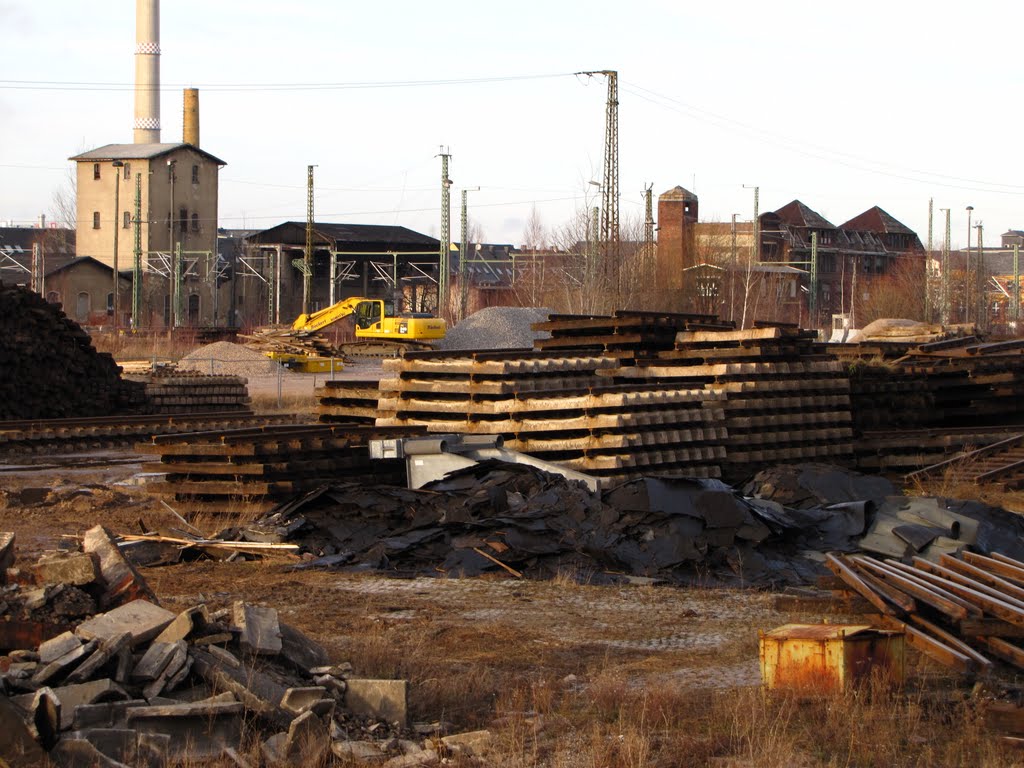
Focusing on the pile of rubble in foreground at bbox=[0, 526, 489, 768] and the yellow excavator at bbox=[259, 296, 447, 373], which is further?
the yellow excavator at bbox=[259, 296, 447, 373]

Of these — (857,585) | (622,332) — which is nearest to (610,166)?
(622,332)

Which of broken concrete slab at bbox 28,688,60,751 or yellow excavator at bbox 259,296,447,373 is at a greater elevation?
yellow excavator at bbox 259,296,447,373

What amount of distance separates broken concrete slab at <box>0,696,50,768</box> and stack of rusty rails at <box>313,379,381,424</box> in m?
10.9

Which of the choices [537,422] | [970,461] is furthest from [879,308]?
[537,422]

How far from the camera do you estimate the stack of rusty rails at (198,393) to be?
25.9 m

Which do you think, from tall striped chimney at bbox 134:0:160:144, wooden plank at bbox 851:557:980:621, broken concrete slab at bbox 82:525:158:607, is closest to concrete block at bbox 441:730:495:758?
broken concrete slab at bbox 82:525:158:607

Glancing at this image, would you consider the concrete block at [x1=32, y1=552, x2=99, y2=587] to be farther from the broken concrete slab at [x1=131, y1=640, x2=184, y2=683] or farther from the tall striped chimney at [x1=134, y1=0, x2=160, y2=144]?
the tall striped chimney at [x1=134, y1=0, x2=160, y2=144]

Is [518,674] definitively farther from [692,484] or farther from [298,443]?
[298,443]

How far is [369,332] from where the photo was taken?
156ft

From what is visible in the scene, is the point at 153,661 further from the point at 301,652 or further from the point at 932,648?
the point at 932,648

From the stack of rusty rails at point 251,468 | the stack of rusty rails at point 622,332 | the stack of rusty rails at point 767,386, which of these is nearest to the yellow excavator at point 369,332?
the stack of rusty rails at point 622,332

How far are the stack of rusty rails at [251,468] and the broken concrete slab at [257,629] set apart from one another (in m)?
5.73

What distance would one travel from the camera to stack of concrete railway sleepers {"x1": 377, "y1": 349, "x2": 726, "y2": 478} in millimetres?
14219

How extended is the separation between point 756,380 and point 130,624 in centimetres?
1178
